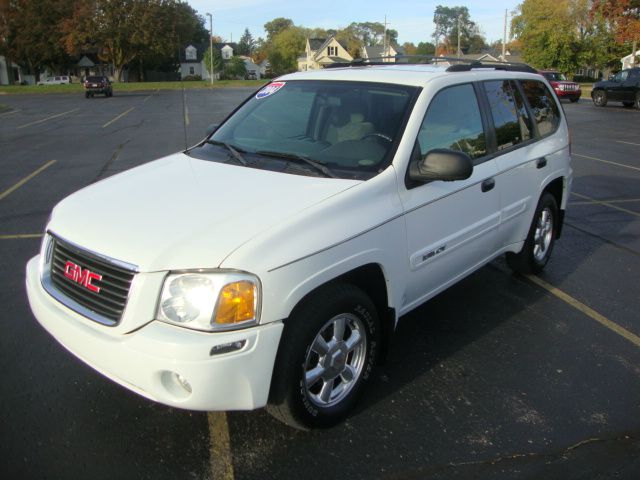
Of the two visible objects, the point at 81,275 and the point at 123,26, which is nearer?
the point at 81,275

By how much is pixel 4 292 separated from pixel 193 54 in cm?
11002

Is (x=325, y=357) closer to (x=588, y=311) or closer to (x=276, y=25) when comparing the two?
(x=588, y=311)

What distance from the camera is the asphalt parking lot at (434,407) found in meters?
2.88

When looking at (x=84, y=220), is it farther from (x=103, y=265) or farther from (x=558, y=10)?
(x=558, y=10)

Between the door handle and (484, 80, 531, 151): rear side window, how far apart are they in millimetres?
341

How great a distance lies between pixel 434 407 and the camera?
3373 mm

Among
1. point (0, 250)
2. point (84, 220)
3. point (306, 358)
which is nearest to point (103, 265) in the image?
point (84, 220)

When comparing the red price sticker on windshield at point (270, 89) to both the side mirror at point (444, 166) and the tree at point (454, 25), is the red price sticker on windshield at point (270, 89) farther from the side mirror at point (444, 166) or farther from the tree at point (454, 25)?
the tree at point (454, 25)

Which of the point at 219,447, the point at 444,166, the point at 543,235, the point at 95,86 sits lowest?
the point at 219,447

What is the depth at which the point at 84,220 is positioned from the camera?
3100 millimetres

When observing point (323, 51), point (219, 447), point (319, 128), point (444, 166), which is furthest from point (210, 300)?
point (323, 51)

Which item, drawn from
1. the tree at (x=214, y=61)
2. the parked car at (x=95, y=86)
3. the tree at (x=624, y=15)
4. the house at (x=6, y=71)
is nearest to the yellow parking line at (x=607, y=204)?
the tree at (x=624, y=15)

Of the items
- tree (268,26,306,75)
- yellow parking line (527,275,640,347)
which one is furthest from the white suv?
tree (268,26,306,75)

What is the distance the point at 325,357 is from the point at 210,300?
2.56 ft
